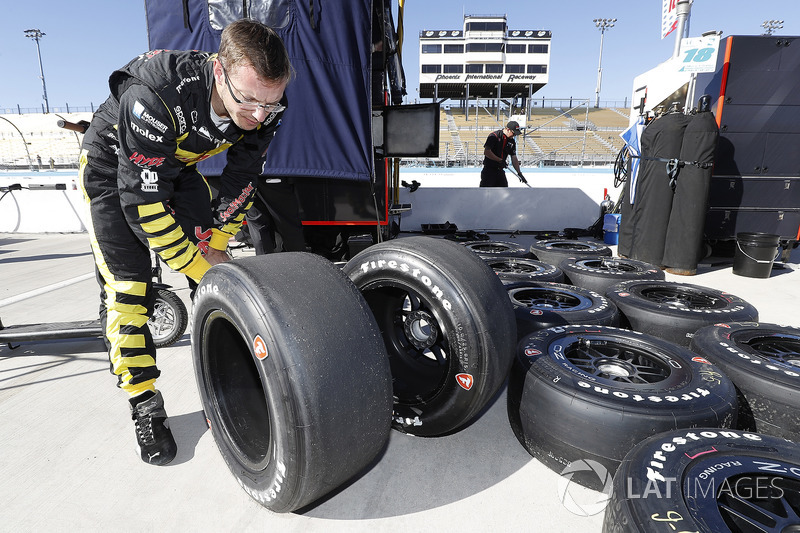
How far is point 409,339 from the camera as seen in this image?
241 centimetres

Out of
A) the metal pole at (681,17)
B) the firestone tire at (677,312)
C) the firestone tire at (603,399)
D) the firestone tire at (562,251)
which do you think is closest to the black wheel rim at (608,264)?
the firestone tire at (562,251)

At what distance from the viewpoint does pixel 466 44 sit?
5834 centimetres

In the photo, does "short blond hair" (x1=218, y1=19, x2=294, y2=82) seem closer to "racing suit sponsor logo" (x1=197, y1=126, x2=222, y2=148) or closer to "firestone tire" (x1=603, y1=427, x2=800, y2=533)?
"racing suit sponsor logo" (x1=197, y1=126, x2=222, y2=148)

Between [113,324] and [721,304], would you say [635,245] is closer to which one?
[721,304]

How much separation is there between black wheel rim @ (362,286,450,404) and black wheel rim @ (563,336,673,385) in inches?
25.9

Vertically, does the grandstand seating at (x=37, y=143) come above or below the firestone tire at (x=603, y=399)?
above

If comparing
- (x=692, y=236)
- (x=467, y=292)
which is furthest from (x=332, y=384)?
(x=692, y=236)

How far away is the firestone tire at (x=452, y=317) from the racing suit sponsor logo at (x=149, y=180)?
0.91 metres

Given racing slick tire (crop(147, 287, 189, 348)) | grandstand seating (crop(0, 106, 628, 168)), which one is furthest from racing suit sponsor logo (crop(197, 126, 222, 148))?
grandstand seating (crop(0, 106, 628, 168))

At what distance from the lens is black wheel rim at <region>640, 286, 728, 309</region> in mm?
3151

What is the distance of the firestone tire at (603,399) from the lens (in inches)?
63.1

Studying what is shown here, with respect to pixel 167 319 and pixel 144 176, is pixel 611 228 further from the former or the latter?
pixel 144 176

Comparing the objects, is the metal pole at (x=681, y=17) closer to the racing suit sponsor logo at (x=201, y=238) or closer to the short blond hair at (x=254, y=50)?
the short blond hair at (x=254, y=50)

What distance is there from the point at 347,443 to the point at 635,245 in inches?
221
